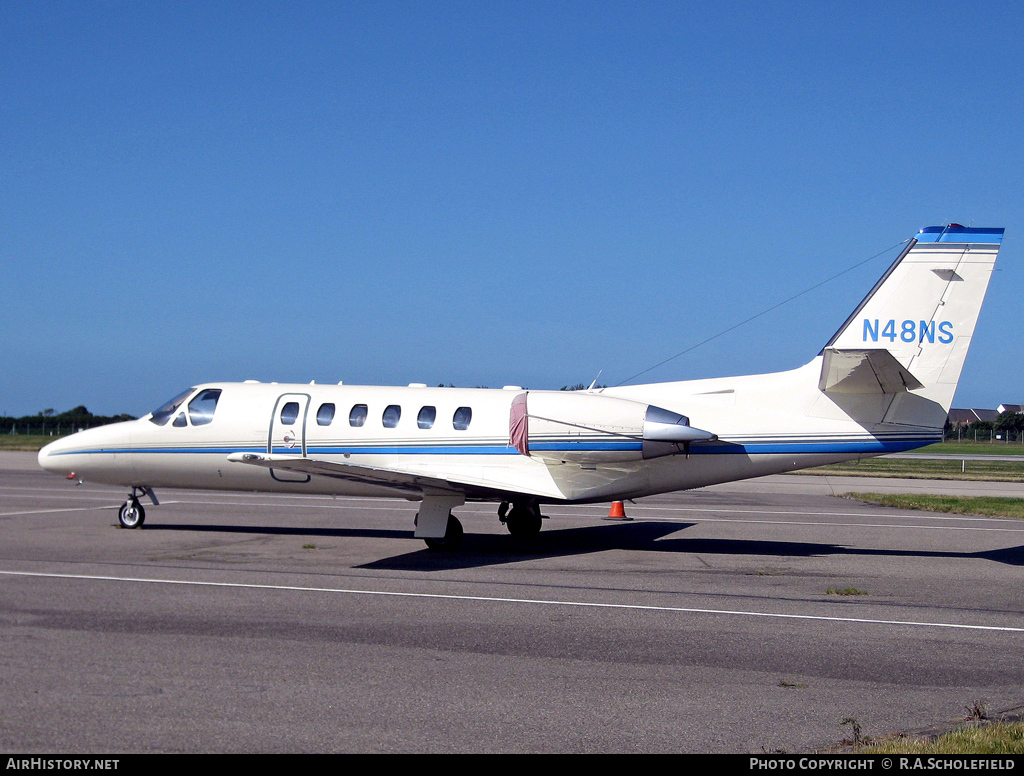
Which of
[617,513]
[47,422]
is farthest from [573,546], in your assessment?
[47,422]

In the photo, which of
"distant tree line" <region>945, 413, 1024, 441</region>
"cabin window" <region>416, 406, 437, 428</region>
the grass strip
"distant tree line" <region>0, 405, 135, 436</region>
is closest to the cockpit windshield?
"cabin window" <region>416, 406, 437, 428</region>

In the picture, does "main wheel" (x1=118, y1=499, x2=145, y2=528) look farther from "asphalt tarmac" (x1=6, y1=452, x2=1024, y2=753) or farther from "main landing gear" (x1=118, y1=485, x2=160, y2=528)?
"asphalt tarmac" (x1=6, y1=452, x2=1024, y2=753)

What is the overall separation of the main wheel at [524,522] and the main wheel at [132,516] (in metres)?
7.37

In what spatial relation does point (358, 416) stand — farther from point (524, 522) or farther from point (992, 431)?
point (992, 431)

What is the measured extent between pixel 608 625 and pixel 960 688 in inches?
137

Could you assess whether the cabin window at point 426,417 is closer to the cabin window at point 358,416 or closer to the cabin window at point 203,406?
the cabin window at point 358,416

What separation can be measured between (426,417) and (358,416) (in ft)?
4.38

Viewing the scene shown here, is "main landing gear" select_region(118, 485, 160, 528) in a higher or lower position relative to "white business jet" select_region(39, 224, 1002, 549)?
lower

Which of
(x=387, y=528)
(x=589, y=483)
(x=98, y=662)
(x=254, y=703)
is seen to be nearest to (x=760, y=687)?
(x=254, y=703)

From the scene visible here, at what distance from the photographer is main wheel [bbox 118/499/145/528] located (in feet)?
58.6

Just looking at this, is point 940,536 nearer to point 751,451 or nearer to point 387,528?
point 751,451

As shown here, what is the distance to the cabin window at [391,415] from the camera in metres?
16.6

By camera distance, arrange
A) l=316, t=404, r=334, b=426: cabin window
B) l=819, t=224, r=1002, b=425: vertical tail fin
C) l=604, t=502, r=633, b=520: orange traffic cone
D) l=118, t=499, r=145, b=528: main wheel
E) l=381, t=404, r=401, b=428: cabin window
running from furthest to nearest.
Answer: l=604, t=502, r=633, b=520: orange traffic cone < l=118, t=499, r=145, b=528: main wheel < l=316, t=404, r=334, b=426: cabin window < l=381, t=404, r=401, b=428: cabin window < l=819, t=224, r=1002, b=425: vertical tail fin

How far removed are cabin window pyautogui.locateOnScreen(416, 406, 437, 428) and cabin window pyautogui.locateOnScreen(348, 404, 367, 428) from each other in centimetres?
106
